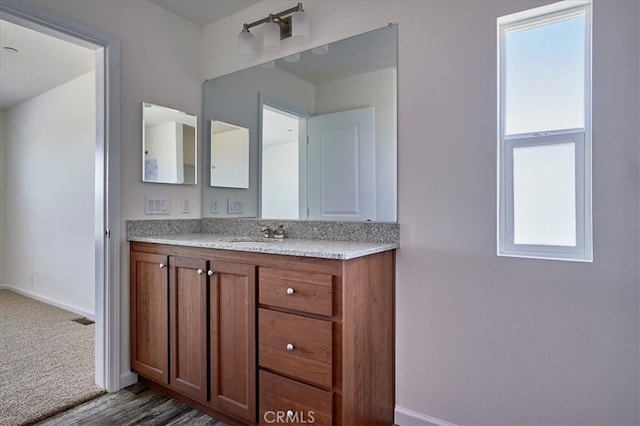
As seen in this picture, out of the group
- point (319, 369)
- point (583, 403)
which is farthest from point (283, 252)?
point (583, 403)

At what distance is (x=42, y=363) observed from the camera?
2.48m

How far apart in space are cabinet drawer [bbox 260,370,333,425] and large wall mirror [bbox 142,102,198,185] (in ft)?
4.76

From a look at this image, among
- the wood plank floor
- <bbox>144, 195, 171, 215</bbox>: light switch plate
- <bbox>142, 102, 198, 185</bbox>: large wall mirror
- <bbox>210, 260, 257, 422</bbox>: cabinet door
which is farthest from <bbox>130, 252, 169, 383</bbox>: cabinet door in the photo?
<bbox>142, 102, 198, 185</bbox>: large wall mirror

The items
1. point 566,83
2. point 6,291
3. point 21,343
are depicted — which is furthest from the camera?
point 6,291

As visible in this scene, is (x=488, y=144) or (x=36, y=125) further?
(x=36, y=125)

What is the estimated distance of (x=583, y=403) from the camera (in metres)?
1.41

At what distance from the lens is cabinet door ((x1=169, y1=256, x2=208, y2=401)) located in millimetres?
1842

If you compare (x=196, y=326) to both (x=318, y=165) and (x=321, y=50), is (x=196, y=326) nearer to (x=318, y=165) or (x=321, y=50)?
(x=318, y=165)

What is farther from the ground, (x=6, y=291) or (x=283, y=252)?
(x=283, y=252)

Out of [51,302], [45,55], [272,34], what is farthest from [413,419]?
[51,302]

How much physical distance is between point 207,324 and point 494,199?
1.47 metres

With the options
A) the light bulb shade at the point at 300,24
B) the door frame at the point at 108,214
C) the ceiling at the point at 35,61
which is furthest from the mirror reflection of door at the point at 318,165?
the ceiling at the point at 35,61

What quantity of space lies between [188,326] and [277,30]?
5.74 ft

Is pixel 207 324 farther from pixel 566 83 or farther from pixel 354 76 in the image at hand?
pixel 566 83
